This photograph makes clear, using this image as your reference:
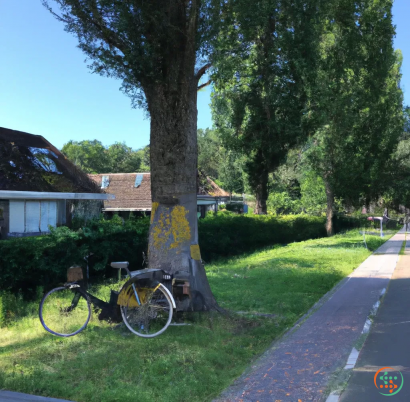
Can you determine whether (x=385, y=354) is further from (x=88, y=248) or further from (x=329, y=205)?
(x=329, y=205)

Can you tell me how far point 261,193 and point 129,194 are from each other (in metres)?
9.29

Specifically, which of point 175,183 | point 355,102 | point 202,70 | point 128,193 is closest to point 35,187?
point 202,70

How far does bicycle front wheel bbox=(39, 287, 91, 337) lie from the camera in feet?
20.9

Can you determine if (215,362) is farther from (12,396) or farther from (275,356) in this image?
(12,396)

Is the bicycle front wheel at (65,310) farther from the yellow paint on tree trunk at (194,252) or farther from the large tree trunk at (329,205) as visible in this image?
the large tree trunk at (329,205)

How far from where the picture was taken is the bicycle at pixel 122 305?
6164 millimetres

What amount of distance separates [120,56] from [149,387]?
5.60m

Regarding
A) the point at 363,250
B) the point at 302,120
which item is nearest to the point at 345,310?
the point at 363,250

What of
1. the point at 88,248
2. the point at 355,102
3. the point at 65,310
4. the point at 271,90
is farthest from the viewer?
the point at 355,102

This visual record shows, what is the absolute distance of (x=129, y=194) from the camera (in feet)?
97.8

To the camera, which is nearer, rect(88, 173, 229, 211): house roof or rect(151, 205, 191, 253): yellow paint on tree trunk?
rect(151, 205, 191, 253): yellow paint on tree trunk

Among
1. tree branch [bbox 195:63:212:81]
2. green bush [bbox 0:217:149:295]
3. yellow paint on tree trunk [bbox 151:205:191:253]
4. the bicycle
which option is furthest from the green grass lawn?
tree branch [bbox 195:63:212:81]

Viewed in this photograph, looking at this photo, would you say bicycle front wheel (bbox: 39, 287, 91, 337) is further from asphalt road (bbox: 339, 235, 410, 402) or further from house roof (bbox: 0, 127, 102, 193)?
house roof (bbox: 0, 127, 102, 193)

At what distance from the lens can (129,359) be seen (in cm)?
510
